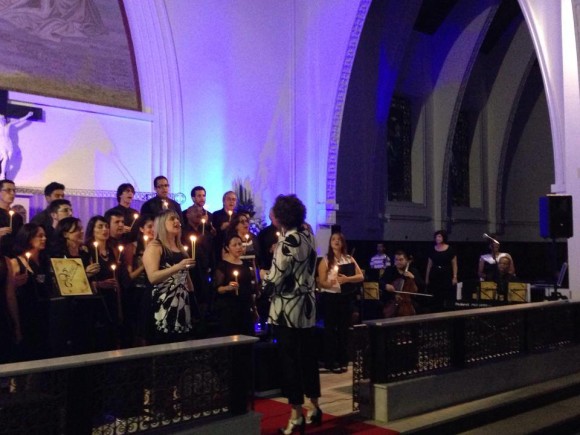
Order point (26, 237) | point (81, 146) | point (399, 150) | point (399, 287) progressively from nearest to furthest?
1. point (26, 237)
2. point (399, 287)
3. point (81, 146)
4. point (399, 150)

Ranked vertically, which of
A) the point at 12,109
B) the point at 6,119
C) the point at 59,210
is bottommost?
the point at 59,210

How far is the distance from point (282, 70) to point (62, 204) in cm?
643

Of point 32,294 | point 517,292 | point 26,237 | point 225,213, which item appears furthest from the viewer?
→ point 225,213

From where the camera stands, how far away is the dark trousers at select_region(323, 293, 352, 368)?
6.42 metres

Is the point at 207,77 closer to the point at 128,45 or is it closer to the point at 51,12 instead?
the point at 128,45

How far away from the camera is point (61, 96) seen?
8.63 meters

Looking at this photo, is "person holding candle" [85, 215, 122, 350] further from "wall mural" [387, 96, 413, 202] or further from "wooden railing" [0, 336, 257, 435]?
"wall mural" [387, 96, 413, 202]

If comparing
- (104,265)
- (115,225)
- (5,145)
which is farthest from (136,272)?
(5,145)

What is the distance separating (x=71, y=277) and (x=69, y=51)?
17.9 ft

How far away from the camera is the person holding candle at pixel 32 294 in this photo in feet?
15.4

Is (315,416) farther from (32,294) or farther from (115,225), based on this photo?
(115,225)

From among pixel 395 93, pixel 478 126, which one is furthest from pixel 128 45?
pixel 478 126

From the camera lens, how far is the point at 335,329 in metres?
6.43

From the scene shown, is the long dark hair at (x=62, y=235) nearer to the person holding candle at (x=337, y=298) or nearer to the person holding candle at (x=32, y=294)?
the person holding candle at (x=32, y=294)
